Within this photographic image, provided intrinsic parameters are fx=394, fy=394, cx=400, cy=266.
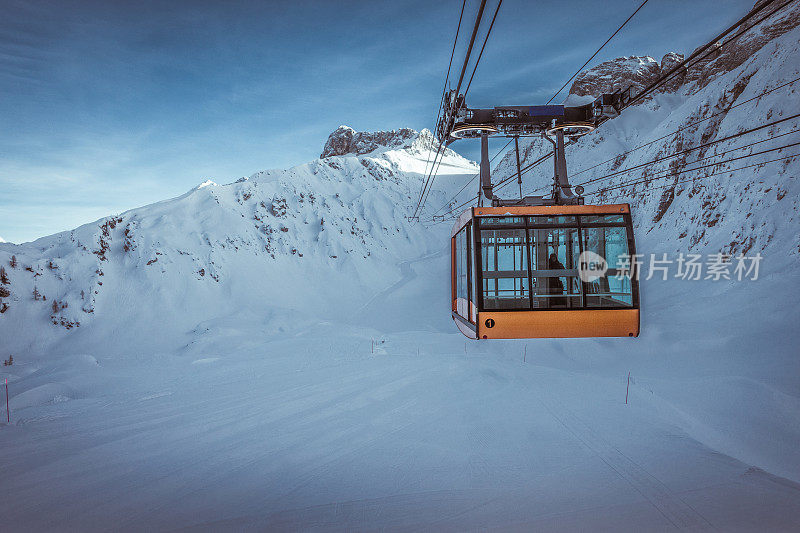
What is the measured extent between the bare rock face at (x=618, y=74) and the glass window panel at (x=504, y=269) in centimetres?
6027

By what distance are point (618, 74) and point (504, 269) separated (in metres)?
64.4

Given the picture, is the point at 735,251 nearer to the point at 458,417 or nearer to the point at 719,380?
the point at 719,380

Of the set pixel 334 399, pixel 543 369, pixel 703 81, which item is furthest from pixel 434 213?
pixel 334 399

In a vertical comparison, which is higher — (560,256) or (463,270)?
(560,256)

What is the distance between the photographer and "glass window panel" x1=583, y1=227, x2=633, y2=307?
23.3 feet

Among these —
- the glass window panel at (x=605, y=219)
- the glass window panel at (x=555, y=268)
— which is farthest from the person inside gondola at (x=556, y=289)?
the glass window panel at (x=605, y=219)

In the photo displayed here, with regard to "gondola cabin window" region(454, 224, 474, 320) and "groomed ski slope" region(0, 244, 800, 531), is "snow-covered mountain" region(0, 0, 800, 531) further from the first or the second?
"gondola cabin window" region(454, 224, 474, 320)

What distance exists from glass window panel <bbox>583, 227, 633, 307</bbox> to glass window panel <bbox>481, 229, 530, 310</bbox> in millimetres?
1129

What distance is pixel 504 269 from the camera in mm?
7566

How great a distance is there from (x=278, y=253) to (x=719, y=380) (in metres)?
28.5

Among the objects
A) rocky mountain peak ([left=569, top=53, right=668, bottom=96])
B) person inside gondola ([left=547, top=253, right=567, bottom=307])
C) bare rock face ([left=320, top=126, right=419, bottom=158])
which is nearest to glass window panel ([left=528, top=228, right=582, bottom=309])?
person inside gondola ([left=547, top=253, right=567, bottom=307])

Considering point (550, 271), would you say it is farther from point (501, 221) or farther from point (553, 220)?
point (501, 221)

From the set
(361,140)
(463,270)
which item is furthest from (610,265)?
(361,140)

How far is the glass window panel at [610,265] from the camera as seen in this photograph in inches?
280
